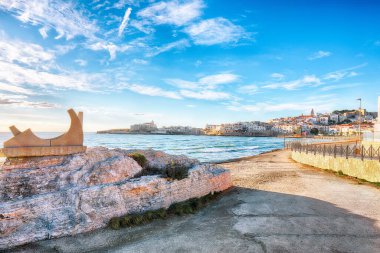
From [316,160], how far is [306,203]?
474 inches

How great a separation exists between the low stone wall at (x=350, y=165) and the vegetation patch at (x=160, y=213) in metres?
10.4

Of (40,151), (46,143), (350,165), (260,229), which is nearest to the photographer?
(260,229)

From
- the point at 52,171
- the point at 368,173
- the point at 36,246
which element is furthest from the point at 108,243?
the point at 368,173

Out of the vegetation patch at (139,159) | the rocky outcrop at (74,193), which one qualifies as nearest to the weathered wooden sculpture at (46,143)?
the rocky outcrop at (74,193)

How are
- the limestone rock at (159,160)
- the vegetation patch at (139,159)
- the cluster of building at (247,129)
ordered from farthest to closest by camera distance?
1. the cluster of building at (247,129)
2. the limestone rock at (159,160)
3. the vegetation patch at (139,159)

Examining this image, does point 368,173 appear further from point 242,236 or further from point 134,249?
point 134,249

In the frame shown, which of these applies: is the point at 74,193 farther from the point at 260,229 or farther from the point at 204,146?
the point at 204,146

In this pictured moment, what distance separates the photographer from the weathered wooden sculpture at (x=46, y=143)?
29.8ft

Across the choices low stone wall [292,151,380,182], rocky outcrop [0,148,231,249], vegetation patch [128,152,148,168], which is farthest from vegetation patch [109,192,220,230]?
low stone wall [292,151,380,182]

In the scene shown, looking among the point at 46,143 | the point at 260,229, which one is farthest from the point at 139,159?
the point at 260,229

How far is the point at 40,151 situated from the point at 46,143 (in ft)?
1.24

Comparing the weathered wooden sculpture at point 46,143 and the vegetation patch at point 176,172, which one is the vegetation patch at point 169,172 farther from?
the weathered wooden sculpture at point 46,143

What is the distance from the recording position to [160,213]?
9.09 meters

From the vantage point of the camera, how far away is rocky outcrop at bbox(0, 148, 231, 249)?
7.33m
